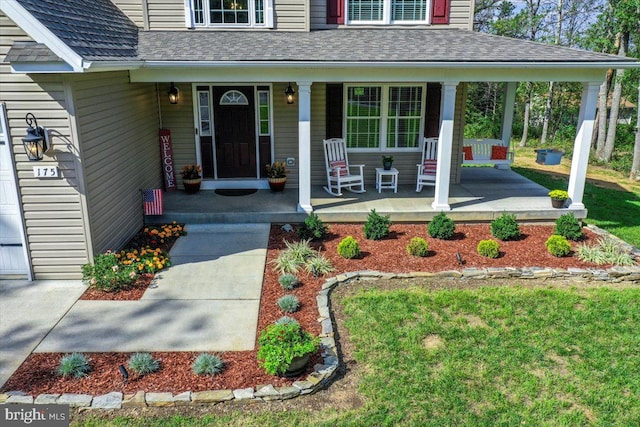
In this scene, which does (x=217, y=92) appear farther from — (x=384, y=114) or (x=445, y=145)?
(x=445, y=145)

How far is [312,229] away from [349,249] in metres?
0.94

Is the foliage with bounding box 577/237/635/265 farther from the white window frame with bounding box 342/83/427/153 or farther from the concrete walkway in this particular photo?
the concrete walkway

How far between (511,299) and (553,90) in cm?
1798

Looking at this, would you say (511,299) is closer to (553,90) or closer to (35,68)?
(35,68)

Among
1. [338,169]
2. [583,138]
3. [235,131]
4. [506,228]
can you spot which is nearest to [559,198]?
Answer: [583,138]

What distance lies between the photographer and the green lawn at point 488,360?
4262 millimetres

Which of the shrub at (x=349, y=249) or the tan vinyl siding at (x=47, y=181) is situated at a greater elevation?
the tan vinyl siding at (x=47, y=181)

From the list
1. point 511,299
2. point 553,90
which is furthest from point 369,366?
point 553,90

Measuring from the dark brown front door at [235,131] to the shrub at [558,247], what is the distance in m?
5.90

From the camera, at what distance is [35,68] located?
564cm

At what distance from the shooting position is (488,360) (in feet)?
16.5

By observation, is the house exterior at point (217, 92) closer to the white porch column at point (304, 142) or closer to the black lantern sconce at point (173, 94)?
the white porch column at point (304, 142)

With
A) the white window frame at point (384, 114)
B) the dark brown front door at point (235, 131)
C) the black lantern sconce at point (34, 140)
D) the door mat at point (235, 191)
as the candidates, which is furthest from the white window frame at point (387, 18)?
the black lantern sconce at point (34, 140)

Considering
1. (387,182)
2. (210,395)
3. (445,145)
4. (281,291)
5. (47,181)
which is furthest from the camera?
(387,182)
